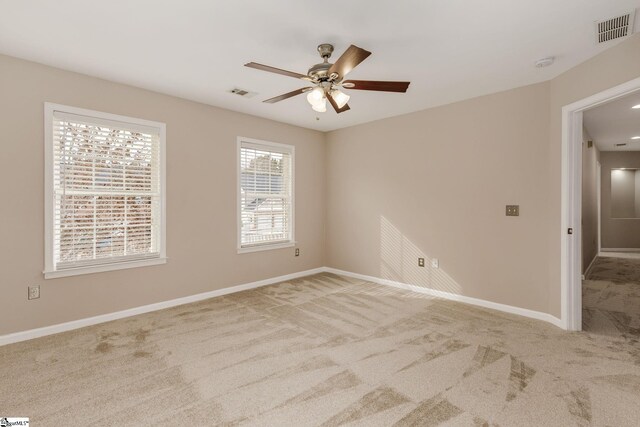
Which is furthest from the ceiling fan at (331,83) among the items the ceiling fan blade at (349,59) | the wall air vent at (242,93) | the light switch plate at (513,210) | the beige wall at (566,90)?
the light switch plate at (513,210)

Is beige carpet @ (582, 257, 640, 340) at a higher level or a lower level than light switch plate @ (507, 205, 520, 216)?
lower

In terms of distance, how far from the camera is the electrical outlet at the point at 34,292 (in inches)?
119

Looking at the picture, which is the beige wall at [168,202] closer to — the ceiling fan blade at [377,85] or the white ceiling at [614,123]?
the ceiling fan blade at [377,85]

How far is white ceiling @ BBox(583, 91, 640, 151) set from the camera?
415 cm

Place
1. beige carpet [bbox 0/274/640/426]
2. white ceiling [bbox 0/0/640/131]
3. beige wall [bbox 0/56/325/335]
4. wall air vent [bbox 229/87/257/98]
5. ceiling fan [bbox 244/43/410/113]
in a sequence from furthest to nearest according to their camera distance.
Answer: wall air vent [bbox 229/87/257/98], beige wall [bbox 0/56/325/335], ceiling fan [bbox 244/43/410/113], white ceiling [bbox 0/0/640/131], beige carpet [bbox 0/274/640/426]

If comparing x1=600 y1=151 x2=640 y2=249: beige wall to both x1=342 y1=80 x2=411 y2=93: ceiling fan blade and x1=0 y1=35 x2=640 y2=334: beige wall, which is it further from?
x1=342 y1=80 x2=411 y2=93: ceiling fan blade

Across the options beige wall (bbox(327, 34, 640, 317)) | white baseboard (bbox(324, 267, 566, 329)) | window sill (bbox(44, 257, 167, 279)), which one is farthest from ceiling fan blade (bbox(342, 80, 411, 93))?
Result: window sill (bbox(44, 257, 167, 279))

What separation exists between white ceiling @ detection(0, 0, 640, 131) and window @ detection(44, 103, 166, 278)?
0.54 m

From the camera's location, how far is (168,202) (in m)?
3.92

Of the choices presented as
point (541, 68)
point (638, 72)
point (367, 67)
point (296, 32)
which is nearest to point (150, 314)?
point (296, 32)

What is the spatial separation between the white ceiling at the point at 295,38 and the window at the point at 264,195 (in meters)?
1.38

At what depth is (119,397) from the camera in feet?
6.93

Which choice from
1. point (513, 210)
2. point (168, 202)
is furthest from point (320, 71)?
point (513, 210)

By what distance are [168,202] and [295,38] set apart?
2.49 metres
